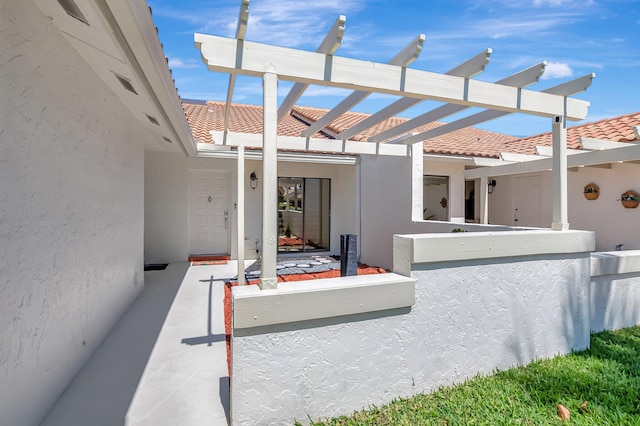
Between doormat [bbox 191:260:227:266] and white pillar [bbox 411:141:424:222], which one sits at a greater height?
white pillar [bbox 411:141:424:222]

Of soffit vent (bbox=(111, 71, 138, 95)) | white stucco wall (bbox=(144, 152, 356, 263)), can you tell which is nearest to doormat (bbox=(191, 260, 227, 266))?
white stucco wall (bbox=(144, 152, 356, 263))

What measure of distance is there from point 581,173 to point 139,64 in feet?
33.2

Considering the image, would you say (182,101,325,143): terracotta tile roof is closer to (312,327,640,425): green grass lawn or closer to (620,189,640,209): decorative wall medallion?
(312,327,640,425): green grass lawn

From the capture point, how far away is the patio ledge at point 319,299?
2441mm

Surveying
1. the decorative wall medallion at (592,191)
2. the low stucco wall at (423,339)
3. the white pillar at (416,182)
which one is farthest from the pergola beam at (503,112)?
the decorative wall medallion at (592,191)

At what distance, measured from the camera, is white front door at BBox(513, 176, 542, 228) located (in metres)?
9.95

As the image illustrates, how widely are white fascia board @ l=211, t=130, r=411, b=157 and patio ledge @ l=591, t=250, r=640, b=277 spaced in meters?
4.05

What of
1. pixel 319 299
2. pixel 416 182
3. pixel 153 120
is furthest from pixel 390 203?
pixel 319 299

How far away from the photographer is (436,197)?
37.3 ft

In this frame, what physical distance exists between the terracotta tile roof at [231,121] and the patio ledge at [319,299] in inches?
260

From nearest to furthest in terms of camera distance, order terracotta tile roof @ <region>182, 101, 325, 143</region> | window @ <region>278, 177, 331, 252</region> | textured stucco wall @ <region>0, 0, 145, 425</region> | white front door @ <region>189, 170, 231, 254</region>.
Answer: textured stucco wall @ <region>0, 0, 145, 425</region> < terracotta tile roof @ <region>182, 101, 325, 143</region> < white front door @ <region>189, 170, 231, 254</region> < window @ <region>278, 177, 331, 252</region>

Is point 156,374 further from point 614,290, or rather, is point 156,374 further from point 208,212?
point 208,212

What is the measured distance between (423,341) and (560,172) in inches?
115

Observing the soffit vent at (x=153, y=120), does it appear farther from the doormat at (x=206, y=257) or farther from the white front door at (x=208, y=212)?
the doormat at (x=206, y=257)
